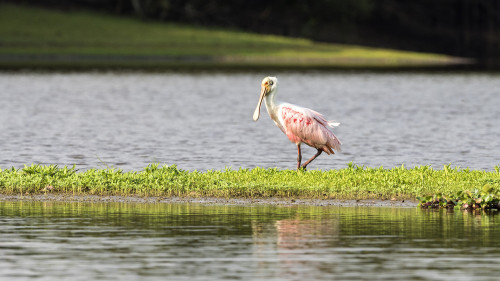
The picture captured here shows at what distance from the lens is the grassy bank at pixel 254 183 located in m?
15.8

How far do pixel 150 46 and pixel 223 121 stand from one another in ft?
201

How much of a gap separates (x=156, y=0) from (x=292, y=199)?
94526 millimetres

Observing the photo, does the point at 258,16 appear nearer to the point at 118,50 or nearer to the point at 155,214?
the point at 118,50

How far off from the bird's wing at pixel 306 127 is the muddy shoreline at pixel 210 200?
2198mm

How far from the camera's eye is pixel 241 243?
39.9 feet

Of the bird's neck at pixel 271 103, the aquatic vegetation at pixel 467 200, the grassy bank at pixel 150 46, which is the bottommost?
the aquatic vegetation at pixel 467 200

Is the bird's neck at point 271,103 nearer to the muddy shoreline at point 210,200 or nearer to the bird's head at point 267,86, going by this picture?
→ the bird's head at point 267,86

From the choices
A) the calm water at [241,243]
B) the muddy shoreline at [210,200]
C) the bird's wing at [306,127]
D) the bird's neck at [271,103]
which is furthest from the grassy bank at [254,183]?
the bird's neck at [271,103]

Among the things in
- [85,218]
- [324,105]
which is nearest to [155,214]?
[85,218]

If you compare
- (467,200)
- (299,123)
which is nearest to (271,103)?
(299,123)

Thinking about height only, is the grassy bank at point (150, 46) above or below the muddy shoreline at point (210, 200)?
above

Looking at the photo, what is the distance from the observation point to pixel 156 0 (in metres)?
109

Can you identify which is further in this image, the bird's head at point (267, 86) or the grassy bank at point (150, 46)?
the grassy bank at point (150, 46)

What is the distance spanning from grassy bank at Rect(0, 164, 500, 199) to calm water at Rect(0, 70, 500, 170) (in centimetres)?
340
